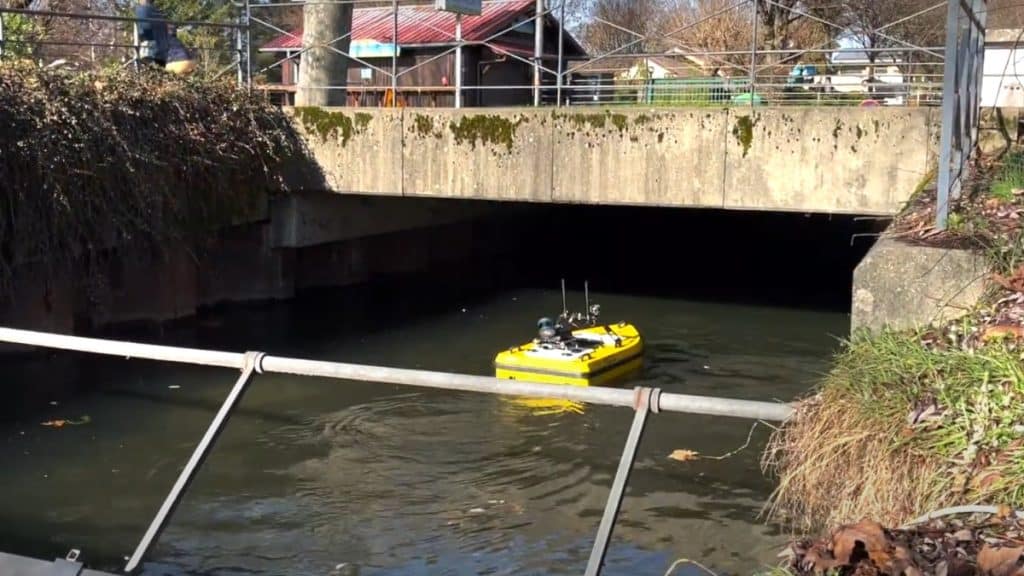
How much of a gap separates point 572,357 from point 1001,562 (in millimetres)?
8860

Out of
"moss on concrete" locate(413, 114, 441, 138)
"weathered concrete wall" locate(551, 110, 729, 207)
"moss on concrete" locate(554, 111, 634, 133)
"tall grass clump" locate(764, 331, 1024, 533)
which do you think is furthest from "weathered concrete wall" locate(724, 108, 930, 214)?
"tall grass clump" locate(764, 331, 1024, 533)

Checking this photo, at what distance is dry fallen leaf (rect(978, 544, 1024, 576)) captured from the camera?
128 inches

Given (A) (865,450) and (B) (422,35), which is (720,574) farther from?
(B) (422,35)

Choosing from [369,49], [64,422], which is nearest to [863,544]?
[64,422]

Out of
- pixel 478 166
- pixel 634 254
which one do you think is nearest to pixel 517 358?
pixel 478 166

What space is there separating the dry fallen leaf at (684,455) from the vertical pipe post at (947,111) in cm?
320

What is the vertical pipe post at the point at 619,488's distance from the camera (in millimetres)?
3379

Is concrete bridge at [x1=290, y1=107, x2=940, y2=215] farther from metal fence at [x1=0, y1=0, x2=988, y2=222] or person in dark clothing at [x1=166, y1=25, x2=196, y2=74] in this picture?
person in dark clothing at [x1=166, y1=25, x2=196, y2=74]

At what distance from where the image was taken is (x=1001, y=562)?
10.8 ft

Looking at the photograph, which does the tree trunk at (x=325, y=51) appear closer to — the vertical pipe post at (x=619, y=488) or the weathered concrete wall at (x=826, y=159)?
the weathered concrete wall at (x=826, y=159)

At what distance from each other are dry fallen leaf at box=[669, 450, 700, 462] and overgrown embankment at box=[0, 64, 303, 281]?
25.0ft

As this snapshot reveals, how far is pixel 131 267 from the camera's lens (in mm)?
14711

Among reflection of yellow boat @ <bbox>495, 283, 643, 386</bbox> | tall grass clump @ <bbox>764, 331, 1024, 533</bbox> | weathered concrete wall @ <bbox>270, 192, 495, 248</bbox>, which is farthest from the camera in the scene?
weathered concrete wall @ <bbox>270, 192, 495, 248</bbox>

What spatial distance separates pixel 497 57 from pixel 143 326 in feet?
56.6
